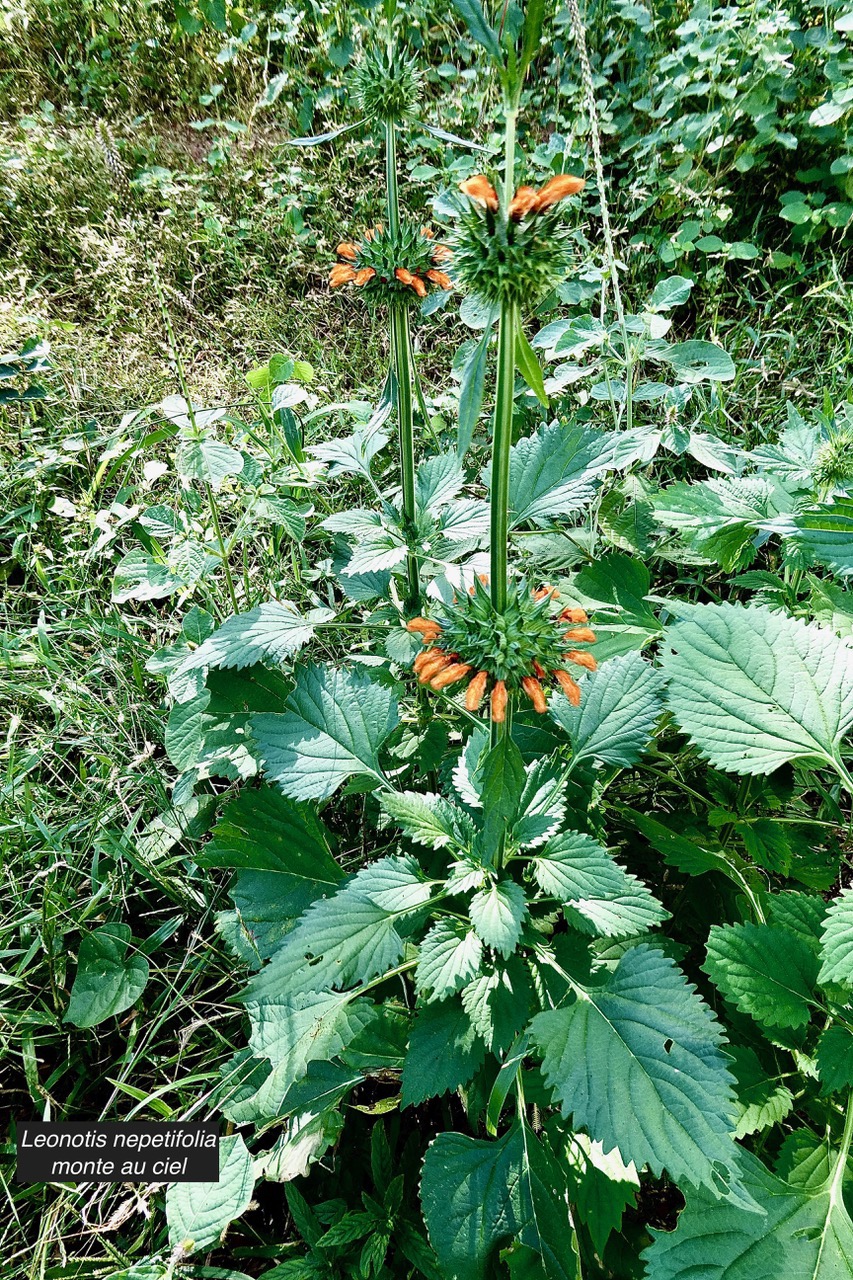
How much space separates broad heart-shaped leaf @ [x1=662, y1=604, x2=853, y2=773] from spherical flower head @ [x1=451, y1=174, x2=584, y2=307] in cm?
60

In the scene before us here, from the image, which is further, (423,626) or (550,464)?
(550,464)

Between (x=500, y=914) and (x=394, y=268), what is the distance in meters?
0.86

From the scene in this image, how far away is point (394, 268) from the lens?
1.08 meters

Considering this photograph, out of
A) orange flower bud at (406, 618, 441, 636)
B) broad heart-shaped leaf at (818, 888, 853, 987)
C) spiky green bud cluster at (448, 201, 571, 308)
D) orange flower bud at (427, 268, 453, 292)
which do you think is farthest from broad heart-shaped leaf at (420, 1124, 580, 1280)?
orange flower bud at (427, 268, 453, 292)

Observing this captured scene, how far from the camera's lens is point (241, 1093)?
3.75 feet

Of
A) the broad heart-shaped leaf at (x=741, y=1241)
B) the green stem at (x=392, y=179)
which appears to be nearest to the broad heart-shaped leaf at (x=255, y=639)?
the green stem at (x=392, y=179)

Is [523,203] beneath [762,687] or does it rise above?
above

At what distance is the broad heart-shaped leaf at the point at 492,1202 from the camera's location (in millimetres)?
943

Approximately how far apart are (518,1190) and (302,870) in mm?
513

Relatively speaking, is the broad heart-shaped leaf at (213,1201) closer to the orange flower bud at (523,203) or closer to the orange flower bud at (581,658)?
the orange flower bud at (581,658)

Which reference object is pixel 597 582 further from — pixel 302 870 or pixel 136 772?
pixel 136 772

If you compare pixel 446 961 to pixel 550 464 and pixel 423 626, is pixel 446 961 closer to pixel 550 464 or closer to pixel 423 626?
pixel 423 626

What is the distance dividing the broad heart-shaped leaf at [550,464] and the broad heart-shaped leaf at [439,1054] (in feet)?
2.26

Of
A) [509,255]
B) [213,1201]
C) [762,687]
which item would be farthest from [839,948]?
[213,1201]
